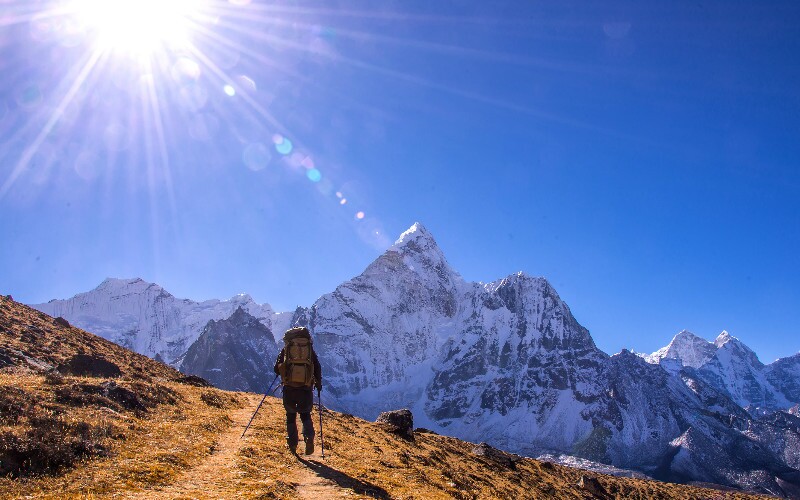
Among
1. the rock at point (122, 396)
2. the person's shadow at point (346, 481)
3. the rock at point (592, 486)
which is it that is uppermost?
the rock at point (122, 396)

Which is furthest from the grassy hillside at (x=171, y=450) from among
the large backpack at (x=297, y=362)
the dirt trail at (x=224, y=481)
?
the large backpack at (x=297, y=362)

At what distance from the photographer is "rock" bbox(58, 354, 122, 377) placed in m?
22.5

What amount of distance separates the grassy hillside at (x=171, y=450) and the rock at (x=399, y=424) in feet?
1.85

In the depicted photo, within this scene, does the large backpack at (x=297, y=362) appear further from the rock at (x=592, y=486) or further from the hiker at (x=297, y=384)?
the rock at (x=592, y=486)

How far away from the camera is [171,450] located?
1267 centimetres

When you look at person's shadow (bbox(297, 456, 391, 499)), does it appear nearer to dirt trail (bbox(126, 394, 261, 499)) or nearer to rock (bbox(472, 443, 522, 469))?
dirt trail (bbox(126, 394, 261, 499))

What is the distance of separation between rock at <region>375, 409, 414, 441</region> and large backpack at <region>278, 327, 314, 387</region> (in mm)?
13435

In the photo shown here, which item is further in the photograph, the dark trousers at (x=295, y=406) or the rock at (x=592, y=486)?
the rock at (x=592, y=486)

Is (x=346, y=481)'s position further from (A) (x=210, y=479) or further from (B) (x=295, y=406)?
(B) (x=295, y=406)

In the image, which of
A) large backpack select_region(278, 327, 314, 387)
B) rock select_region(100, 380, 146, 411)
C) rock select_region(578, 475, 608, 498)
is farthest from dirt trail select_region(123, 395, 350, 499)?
rock select_region(578, 475, 608, 498)

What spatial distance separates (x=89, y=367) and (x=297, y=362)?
1458 centimetres

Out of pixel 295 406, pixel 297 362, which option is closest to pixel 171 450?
pixel 295 406

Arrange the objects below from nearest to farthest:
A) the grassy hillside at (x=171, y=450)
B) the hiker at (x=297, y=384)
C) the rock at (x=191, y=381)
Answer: the grassy hillside at (x=171, y=450) → the hiker at (x=297, y=384) → the rock at (x=191, y=381)

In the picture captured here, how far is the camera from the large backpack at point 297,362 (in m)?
14.8
